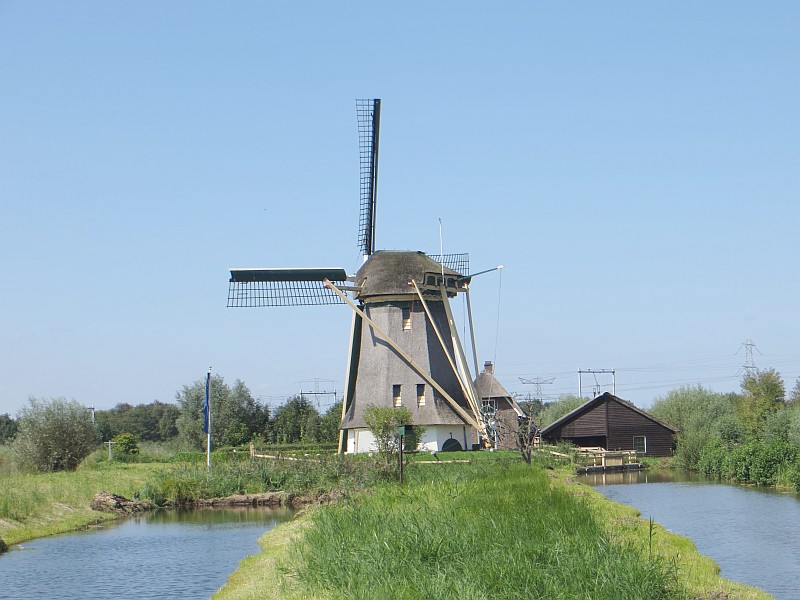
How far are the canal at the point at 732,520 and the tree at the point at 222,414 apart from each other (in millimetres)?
25093

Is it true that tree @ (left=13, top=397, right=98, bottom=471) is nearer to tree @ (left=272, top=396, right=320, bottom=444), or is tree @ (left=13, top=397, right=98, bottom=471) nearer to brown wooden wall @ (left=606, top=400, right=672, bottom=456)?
tree @ (left=272, top=396, right=320, bottom=444)

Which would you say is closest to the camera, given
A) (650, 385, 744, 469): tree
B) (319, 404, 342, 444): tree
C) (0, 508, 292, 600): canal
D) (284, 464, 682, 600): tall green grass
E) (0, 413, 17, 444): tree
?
(284, 464, 682, 600): tall green grass

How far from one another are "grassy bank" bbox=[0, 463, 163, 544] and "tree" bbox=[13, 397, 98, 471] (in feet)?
14.1

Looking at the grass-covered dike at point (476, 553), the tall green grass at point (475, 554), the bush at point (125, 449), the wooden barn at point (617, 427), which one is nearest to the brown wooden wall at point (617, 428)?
the wooden barn at point (617, 427)

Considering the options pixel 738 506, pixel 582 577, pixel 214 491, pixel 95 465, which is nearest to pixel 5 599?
pixel 582 577

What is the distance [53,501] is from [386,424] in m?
11.6

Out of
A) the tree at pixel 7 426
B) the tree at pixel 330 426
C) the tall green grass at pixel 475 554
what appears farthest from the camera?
the tree at pixel 7 426

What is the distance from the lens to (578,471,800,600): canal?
1577cm

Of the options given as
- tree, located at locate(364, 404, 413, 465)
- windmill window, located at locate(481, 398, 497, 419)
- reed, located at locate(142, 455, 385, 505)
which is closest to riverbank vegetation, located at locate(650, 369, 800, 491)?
windmill window, located at locate(481, 398, 497, 419)

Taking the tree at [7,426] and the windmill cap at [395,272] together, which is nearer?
the windmill cap at [395,272]

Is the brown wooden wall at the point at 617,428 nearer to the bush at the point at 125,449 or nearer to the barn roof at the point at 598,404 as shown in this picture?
the barn roof at the point at 598,404

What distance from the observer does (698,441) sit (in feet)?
147

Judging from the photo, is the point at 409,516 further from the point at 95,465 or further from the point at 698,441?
the point at 698,441

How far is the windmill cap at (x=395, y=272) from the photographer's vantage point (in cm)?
4053
